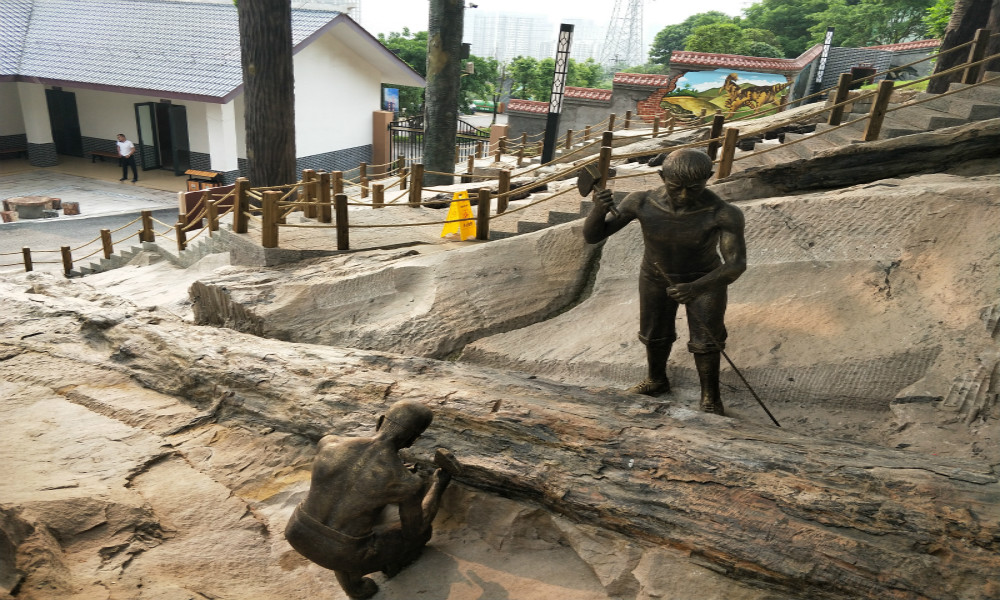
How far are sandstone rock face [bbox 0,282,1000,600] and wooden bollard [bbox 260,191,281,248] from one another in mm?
2263

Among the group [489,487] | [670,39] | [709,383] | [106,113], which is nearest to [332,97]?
[106,113]

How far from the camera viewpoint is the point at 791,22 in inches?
1145

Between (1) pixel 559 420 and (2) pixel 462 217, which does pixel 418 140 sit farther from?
(1) pixel 559 420

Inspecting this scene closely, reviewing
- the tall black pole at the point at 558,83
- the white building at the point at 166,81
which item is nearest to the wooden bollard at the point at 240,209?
the tall black pole at the point at 558,83

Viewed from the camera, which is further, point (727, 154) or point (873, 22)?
point (873, 22)

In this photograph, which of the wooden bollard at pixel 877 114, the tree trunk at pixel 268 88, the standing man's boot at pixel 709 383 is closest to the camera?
the standing man's boot at pixel 709 383

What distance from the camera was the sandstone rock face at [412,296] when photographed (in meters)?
5.37

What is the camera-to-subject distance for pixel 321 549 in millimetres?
2871

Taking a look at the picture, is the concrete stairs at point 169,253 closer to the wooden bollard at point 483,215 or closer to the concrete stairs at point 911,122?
the wooden bollard at point 483,215

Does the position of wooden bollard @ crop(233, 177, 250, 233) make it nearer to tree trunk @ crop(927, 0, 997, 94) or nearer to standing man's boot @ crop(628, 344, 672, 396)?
standing man's boot @ crop(628, 344, 672, 396)

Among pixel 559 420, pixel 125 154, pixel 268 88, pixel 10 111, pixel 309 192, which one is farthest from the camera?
pixel 10 111

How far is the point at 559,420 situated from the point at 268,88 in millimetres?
8015

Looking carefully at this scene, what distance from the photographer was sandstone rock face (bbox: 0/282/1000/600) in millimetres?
2771

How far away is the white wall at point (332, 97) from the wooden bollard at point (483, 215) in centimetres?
1141
